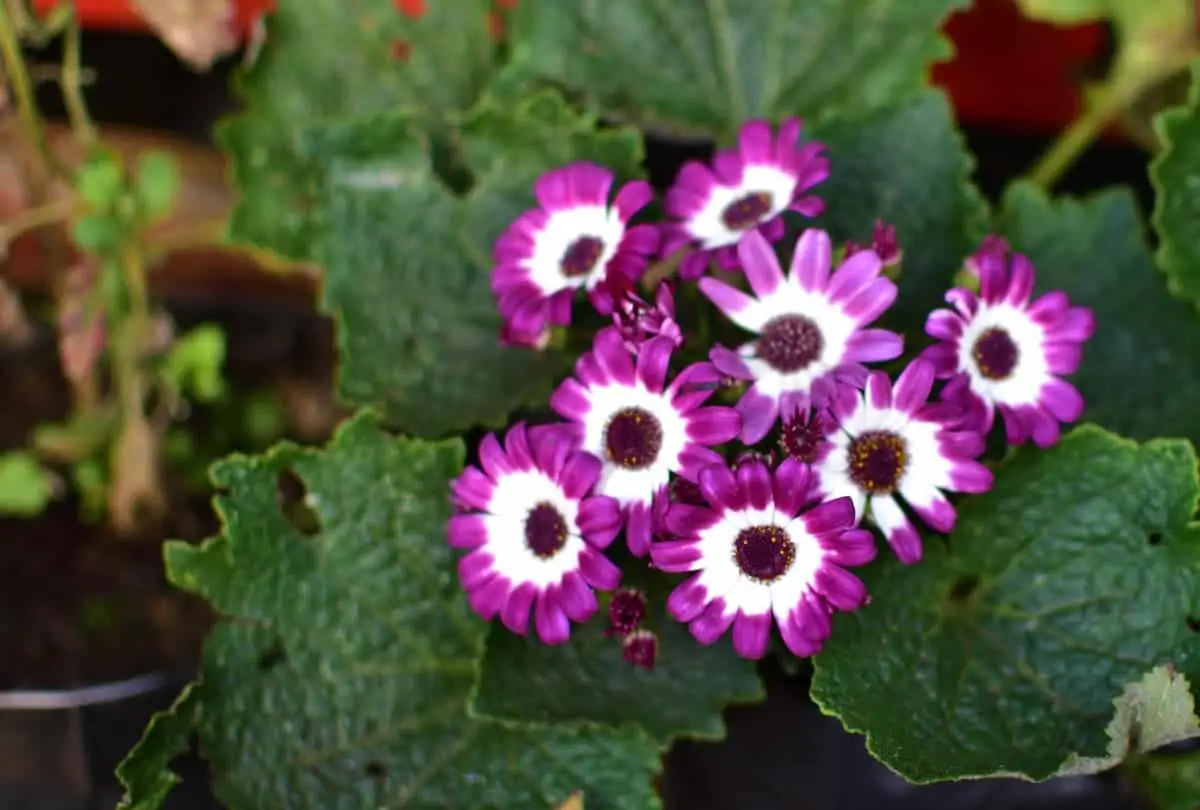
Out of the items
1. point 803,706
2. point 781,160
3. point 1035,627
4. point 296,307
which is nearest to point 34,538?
point 296,307

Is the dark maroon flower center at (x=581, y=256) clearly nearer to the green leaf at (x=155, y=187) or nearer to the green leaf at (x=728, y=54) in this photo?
the green leaf at (x=728, y=54)

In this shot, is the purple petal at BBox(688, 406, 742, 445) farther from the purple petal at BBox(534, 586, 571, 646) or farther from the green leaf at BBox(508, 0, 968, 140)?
the green leaf at BBox(508, 0, 968, 140)

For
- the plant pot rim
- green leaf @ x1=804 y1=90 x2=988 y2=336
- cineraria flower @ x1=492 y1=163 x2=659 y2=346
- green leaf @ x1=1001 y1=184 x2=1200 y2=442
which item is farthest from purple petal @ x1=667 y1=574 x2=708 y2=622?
the plant pot rim

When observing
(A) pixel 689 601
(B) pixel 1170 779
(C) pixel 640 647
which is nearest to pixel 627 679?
(C) pixel 640 647

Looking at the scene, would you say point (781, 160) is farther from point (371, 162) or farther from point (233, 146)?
point (233, 146)

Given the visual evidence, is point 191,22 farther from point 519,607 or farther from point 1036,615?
point 1036,615

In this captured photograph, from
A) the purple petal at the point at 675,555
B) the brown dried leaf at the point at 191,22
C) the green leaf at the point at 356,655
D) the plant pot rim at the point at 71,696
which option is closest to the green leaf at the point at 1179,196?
the purple petal at the point at 675,555
